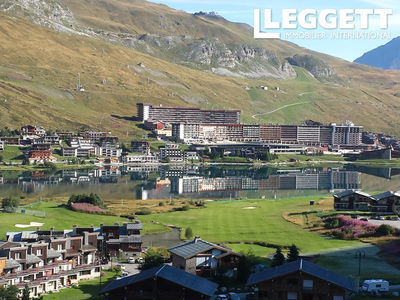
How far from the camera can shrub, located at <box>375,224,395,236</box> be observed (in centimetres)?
4337

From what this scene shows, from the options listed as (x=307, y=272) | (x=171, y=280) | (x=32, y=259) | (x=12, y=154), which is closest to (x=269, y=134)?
(x=12, y=154)

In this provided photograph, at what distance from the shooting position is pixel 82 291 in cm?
2977

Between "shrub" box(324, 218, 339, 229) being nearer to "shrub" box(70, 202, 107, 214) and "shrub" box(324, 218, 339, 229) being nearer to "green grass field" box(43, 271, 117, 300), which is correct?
"shrub" box(70, 202, 107, 214)

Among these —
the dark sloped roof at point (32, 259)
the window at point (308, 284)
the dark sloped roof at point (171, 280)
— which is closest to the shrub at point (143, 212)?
the dark sloped roof at point (32, 259)

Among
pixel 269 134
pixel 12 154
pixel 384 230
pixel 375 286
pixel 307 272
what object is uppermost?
pixel 269 134

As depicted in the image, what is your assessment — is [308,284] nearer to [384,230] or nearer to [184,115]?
[384,230]

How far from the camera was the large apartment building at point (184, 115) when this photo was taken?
17800 cm

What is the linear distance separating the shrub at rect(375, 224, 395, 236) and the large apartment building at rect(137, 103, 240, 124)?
13586 centimetres

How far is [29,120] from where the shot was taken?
147000 millimetres

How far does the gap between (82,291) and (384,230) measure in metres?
22.9

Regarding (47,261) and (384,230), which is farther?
(384,230)

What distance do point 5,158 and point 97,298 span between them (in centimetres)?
9943

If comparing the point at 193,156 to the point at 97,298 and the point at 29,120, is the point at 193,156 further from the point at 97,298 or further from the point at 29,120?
the point at 97,298

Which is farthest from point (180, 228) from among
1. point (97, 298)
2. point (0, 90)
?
point (0, 90)
